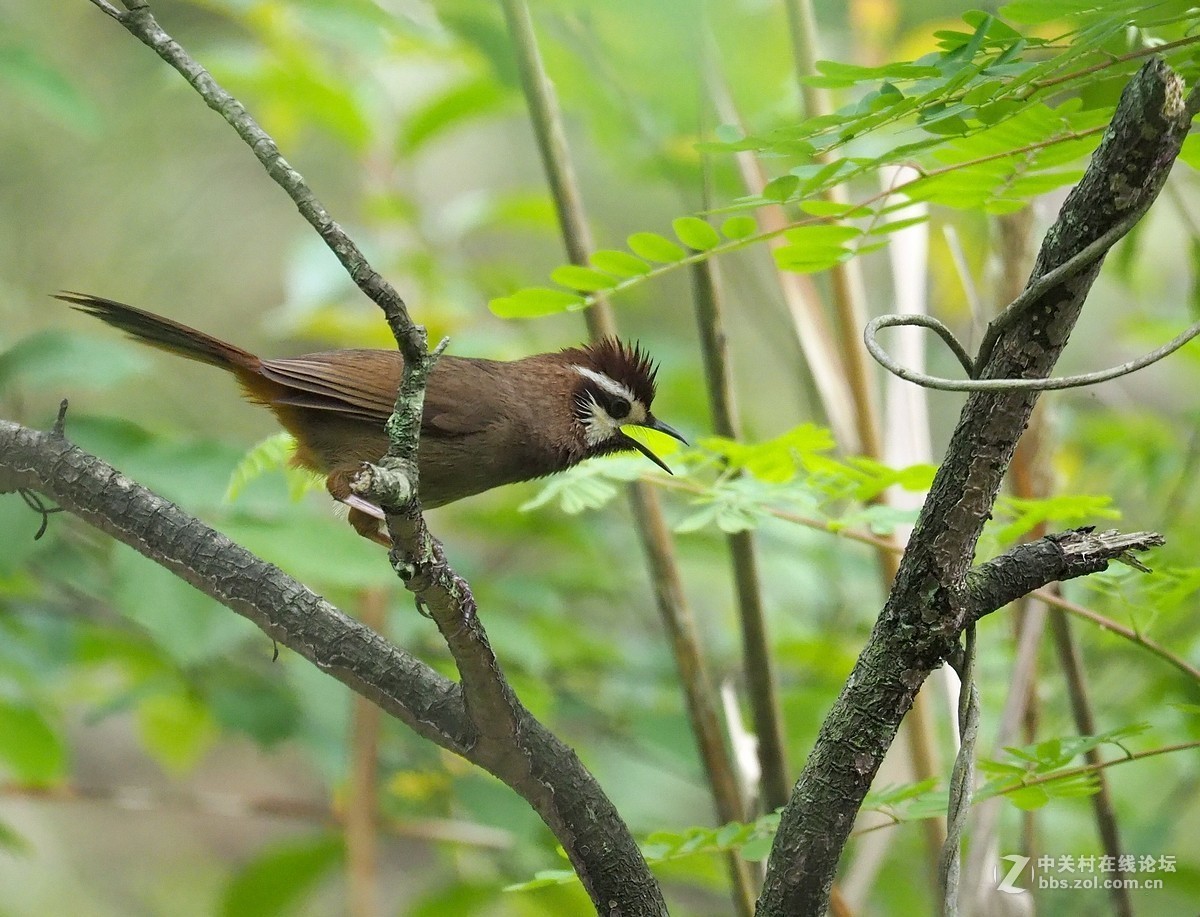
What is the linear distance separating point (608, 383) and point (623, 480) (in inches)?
32.3

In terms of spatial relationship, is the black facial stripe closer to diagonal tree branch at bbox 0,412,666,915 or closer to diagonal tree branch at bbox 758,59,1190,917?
diagonal tree branch at bbox 0,412,666,915

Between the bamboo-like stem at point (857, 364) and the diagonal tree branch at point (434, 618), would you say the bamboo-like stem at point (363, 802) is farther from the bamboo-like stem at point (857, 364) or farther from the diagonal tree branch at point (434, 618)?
the diagonal tree branch at point (434, 618)

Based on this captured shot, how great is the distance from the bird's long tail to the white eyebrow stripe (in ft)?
2.94

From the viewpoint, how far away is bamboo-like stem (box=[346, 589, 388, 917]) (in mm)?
3258

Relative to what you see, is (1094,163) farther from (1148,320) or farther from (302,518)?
(1148,320)

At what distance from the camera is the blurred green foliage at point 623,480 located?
1794mm

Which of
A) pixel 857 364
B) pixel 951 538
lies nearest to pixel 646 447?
pixel 857 364

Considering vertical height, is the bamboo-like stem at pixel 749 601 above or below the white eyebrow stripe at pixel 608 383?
below

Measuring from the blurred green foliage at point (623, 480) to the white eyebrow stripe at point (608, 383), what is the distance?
0.31 meters

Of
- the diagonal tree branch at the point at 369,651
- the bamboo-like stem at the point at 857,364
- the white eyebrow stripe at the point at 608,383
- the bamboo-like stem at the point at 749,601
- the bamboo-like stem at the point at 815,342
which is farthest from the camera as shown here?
the white eyebrow stripe at the point at 608,383

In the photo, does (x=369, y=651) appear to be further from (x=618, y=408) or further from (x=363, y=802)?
(x=363, y=802)

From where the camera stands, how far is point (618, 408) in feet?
10.8

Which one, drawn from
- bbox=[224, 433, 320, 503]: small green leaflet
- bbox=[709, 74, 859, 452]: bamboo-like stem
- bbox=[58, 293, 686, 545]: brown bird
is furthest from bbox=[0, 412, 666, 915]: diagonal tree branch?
bbox=[709, 74, 859, 452]: bamboo-like stem

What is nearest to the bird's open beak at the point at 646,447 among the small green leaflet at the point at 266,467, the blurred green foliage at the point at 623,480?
the blurred green foliage at the point at 623,480
